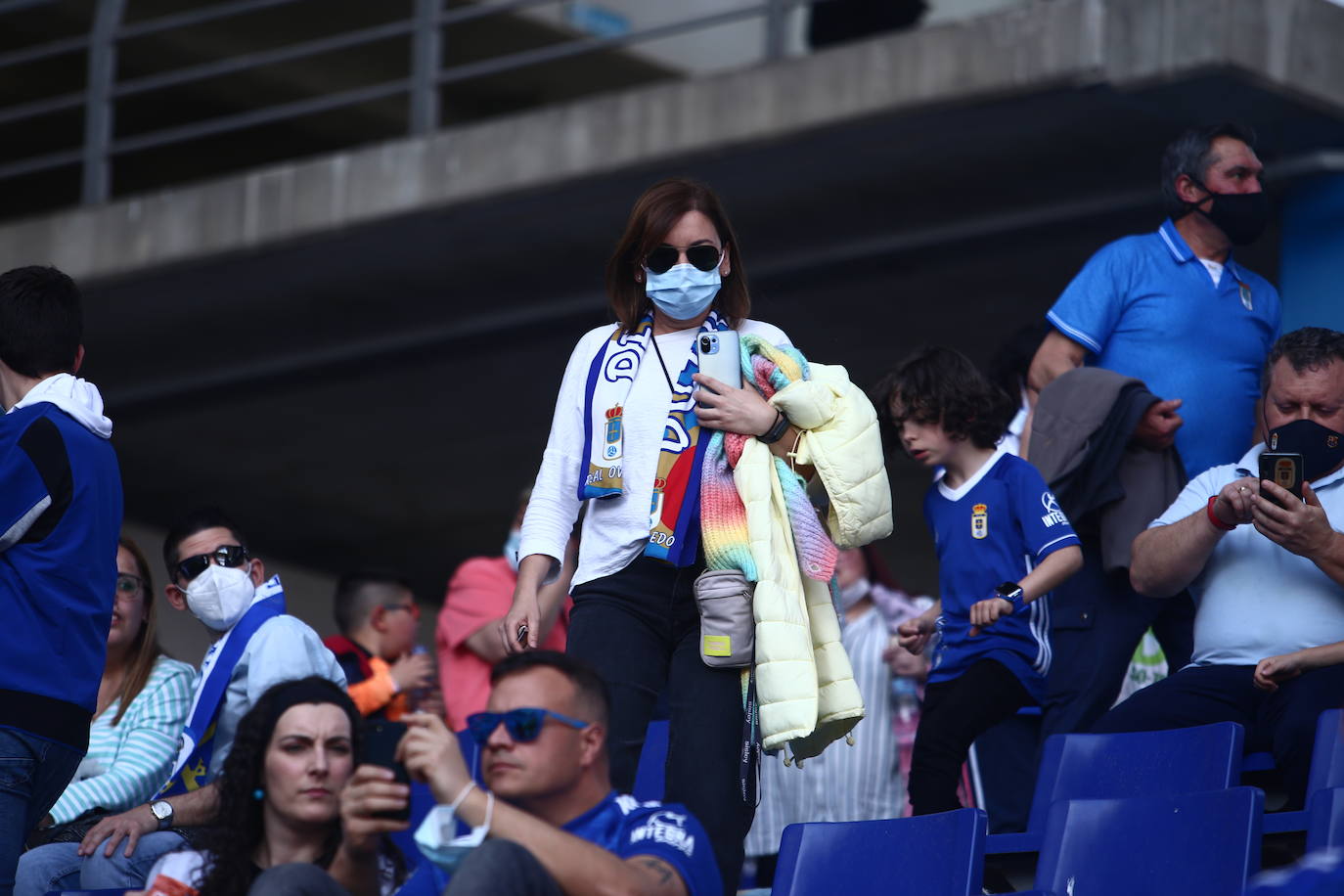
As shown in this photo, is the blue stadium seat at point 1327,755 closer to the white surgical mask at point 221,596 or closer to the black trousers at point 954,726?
A: the black trousers at point 954,726

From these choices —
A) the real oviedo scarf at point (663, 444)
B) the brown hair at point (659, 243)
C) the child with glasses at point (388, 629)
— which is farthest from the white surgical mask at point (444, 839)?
the child with glasses at point (388, 629)

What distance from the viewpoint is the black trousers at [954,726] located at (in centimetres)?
493

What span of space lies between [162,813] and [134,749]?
42cm

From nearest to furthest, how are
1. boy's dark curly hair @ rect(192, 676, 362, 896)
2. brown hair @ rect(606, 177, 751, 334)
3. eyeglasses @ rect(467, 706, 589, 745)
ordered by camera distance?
eyeglasses @ rect(467, 706, 589, 745) → boy's dark curly hair @ rect(192, 676, 362, 896) → brown hair @ rect(606, 177, 751, 334)

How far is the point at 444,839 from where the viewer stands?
3320 millimetres

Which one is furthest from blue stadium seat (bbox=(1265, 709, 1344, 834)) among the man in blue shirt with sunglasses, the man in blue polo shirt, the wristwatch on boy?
the man in blue shirt with sunglasses

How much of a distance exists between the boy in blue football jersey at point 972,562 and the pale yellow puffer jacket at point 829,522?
32.3 inches

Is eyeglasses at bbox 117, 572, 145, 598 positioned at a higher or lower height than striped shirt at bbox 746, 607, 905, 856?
higher

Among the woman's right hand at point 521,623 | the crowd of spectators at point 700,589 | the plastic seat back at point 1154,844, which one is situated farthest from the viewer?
the woman's right hand at point 521,623

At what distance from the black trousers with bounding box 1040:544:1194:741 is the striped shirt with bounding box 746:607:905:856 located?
1.99m

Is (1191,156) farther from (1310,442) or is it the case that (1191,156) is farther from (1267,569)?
A: (1267,569)

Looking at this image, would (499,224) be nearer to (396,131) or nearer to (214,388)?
(214,388)

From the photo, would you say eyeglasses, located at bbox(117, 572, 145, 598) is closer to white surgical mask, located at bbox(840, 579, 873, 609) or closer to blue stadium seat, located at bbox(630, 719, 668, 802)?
blue stadium seat, located at bbox(630, 719, 668, 802)

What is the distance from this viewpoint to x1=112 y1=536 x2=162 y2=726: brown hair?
5.29 metres
